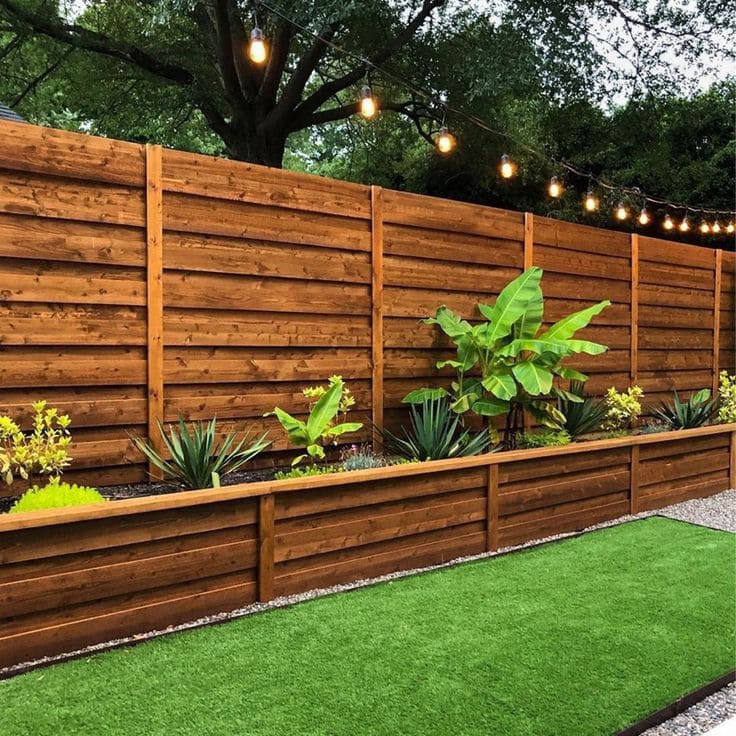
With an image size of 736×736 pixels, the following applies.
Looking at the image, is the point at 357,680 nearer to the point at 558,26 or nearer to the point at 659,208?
the point at 558,26

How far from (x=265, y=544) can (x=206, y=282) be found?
161 centimetres

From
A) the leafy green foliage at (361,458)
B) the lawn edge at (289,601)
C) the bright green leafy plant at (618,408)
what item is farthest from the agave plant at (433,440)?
the bright green leafy plant at (618,408)

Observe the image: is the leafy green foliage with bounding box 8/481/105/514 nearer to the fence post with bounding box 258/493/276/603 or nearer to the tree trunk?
the fence post with bounding box 258/493/276/603

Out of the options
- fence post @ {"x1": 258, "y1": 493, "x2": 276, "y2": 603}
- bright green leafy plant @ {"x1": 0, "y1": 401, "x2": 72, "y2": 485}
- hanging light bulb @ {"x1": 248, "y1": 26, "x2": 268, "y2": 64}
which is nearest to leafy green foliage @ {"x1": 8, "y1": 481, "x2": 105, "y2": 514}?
bright green leafy plant @ {"x1": 0, "y1": 401, "x2": 72, "y2": 485}

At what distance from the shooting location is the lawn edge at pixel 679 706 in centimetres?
220

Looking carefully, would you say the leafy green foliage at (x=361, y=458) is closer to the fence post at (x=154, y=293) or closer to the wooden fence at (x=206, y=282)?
the wooden fence at (x=206, y=282)

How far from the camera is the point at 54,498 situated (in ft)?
9.62

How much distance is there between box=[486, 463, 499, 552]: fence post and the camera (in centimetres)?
422

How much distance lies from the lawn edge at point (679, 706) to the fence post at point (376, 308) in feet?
8.78

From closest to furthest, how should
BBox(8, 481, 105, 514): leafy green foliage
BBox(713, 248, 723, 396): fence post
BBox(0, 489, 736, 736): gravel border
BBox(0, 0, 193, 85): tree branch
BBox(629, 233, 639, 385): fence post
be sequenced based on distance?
BBox(0, 489, 736, 736): gravel border, BBox(8, 481, 105, 514): leafy green foliage, BBox(629, 233, 639, 385): fence post, BBox(713, 248, 723, 396): fence post, BBox(0, 0, 193, 85): tree branch

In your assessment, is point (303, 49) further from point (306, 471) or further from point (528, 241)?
point (306, 471)

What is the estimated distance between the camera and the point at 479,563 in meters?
3.96

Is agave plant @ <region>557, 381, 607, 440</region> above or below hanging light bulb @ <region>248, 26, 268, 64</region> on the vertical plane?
below

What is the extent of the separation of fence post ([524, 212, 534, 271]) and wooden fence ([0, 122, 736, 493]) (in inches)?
1.2
